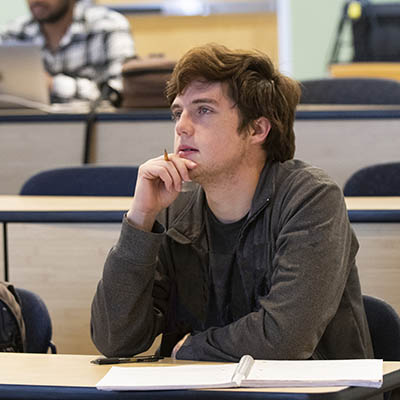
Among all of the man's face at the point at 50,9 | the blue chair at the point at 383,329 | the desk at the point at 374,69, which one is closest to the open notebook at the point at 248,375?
the blue chair at the point at 383,329

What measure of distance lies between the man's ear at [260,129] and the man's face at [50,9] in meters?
2.62

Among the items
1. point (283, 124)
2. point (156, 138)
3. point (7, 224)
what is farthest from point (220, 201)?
point (156, 138)

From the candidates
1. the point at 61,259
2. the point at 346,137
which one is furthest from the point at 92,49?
the point at 61,259

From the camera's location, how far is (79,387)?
3.91 feet

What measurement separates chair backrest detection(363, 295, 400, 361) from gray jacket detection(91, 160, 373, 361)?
1.8 inches

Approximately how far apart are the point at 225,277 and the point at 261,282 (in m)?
0.08

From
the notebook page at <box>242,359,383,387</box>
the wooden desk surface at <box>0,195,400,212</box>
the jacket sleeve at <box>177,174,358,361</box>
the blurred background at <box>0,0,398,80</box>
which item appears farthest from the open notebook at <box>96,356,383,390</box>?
the blurred background at <box>0,0,398,80</box>

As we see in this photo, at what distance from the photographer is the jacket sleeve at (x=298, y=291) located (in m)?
1.45

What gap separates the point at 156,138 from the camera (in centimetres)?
327

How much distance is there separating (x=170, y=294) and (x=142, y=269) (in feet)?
0.59

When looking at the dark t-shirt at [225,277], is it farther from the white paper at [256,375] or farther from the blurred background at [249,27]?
the blurred background at [249,27]

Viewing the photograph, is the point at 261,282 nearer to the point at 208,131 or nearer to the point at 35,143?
the point at 208,131

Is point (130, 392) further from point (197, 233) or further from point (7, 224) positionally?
point (7, 224)

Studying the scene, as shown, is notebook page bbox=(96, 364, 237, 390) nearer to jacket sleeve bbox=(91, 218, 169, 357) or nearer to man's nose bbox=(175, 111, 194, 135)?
jacket sleeve bbox=(91, 218, 169, 357)
